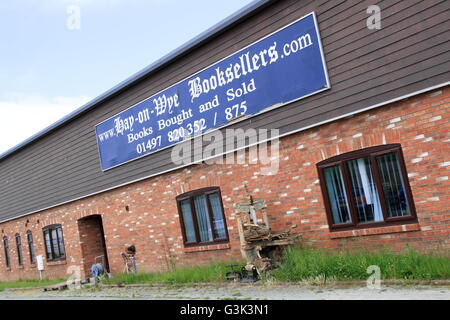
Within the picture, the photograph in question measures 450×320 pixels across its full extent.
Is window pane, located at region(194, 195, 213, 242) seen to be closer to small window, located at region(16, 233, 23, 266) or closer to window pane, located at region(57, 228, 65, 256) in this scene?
window pane, located at region(57, 228, 65, 256)

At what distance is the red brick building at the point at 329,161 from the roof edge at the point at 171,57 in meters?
0.06

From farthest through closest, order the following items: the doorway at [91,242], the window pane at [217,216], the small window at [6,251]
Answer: the small window at [6,251] → the doorway at [91,242] → the window pane at [217,216]

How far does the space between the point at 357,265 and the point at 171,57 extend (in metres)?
7.92

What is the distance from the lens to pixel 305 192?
Result: 10109 mm

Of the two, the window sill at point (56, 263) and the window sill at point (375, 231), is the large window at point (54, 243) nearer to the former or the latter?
the window sill at point (56, 263)

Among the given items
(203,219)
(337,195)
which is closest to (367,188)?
(337,195)

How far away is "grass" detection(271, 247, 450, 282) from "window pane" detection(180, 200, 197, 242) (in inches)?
156

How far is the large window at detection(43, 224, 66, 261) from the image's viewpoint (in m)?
19.1

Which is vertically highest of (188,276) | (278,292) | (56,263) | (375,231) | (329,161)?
(329,161)

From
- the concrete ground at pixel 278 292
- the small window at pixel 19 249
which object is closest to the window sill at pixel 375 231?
the concrete ground at pixel 278 292

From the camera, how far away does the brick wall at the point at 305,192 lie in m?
8.14

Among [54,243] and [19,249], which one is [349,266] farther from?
[19,249]

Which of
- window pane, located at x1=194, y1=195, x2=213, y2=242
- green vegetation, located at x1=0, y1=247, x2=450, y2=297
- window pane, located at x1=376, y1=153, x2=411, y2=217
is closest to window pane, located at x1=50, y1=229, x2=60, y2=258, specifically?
window pane, located at x1=194, y1=195, x2=213, y2=242

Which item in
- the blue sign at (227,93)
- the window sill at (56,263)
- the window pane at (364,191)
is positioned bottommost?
the window sill at (56,263)
